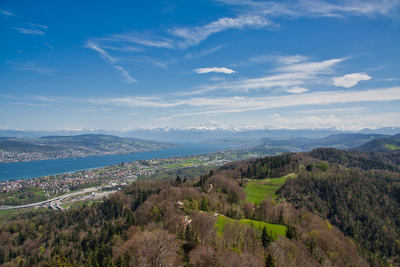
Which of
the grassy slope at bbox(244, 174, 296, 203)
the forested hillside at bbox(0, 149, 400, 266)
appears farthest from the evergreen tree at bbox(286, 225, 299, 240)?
the grassy slope at bbox(244, 174, 296, 203)

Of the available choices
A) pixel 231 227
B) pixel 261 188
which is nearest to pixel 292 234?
pixel 231 227

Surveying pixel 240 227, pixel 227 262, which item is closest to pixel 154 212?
pixel 240 227

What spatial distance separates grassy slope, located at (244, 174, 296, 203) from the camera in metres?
65.1

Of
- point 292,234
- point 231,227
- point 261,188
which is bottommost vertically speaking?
point 261,188

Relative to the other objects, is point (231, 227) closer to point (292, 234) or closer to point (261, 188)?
point (292, 234)

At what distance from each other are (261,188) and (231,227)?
47657mm

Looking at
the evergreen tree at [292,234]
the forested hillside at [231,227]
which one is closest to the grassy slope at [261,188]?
the forested hillside at [231,227]

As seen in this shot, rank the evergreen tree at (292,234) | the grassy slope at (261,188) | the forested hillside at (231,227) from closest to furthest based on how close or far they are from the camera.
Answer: the forested hillside at (231,227)
the evergreen tree at (292,234)
the grassy slope at (261,188)

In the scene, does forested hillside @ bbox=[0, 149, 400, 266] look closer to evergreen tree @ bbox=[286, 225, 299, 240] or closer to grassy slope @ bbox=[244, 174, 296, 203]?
evergreen tree @ bbox=[286, 225, 299, 240]

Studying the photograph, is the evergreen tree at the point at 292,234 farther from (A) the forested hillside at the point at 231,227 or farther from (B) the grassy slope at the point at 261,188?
(B) the grassy slope at the point at 261,188

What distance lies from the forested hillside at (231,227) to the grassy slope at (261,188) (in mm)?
1684

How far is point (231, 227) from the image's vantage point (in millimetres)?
30562

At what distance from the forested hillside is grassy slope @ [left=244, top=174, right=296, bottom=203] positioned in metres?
1.68

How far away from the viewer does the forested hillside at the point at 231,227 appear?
2367 centimetres
